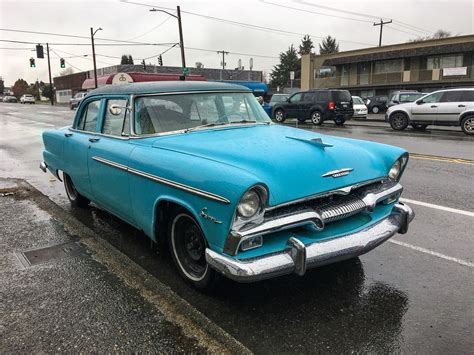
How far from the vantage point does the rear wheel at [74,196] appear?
5941 mm

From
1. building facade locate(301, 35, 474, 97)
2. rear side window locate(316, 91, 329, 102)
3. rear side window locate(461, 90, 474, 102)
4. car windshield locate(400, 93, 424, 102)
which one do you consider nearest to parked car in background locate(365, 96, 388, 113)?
building facade locate(301, 35, 474, 97)

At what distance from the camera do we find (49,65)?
66938mm

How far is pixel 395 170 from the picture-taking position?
403 centimetres

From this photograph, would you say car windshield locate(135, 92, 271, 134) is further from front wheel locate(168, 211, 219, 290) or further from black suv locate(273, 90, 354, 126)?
black suv locate(273, 90, 354, 126)

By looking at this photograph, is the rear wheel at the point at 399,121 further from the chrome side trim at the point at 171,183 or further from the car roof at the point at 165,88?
the chrome side trim at the point at 171,183

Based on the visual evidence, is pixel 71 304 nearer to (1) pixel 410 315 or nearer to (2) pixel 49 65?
(1) pixel 410 315

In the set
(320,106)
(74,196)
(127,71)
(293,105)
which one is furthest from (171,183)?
(127,71)

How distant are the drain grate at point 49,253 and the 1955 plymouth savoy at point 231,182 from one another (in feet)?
1.84

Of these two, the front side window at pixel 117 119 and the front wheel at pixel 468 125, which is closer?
the front side window at pixel 117 119

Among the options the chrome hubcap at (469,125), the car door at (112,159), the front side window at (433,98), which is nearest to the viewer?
the car door at (112,159)

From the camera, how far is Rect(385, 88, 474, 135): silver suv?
15.8m

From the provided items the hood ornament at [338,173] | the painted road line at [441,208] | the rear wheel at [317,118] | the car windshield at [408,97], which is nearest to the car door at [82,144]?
the hood ornament at [338,173]

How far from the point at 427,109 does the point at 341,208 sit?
15.5 metres

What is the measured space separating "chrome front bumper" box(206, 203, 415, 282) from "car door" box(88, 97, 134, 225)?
149 centimetres
